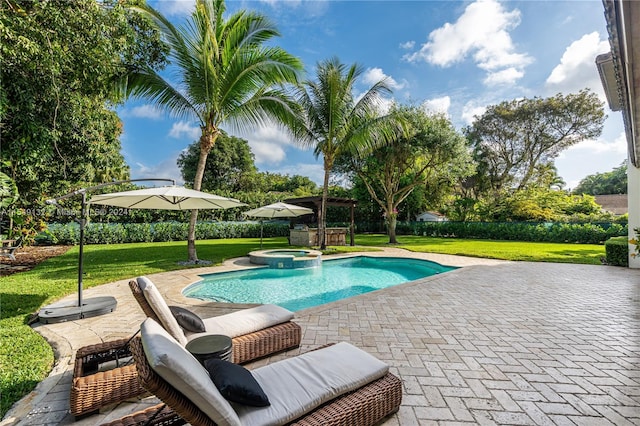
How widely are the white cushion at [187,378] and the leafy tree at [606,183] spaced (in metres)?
58.4

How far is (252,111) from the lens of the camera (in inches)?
398

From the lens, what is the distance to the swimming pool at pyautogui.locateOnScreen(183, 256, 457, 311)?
6977 mm

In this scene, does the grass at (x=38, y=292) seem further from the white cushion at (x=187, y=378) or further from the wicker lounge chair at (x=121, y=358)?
the white cushion at (x=187, y=378)

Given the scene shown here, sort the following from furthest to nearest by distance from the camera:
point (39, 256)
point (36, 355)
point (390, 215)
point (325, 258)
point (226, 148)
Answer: point (226, 148) → point (390, 215) → point (325, 258) → point (39, 256) → point (36, 355)

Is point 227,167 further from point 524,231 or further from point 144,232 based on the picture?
point 524,231

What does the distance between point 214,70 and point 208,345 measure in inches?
334

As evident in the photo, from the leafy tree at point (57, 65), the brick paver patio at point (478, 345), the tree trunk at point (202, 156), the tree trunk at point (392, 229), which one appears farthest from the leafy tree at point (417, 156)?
the leafy tree at point (57, 65)

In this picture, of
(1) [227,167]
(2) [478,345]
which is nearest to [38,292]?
(2) [478,345]

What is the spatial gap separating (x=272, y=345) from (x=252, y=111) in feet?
28.7

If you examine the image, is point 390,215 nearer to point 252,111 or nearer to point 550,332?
point 252,111

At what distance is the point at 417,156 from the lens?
17.9m

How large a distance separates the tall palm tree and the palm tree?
285 cm

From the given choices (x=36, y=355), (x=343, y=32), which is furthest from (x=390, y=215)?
(x=36, y=355)

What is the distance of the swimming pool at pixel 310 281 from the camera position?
698cm
